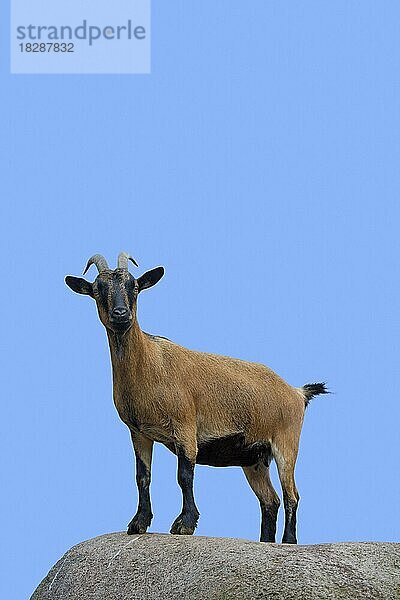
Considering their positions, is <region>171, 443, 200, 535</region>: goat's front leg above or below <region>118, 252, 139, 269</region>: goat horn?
below

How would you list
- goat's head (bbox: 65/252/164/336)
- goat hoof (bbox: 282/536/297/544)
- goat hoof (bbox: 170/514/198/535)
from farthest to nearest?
goat hoof (bbox: 282/536/297/544), goat hoof (bbox: 170/514/198/535), goat's head (bbox: 65/252/164/336)

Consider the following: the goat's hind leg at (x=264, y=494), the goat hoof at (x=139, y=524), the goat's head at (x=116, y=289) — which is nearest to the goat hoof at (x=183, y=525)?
the goat hoof at (x=139, y=524)

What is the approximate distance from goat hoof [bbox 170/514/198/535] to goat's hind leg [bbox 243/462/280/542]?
1.37 metres

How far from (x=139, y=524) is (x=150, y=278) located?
2.16m

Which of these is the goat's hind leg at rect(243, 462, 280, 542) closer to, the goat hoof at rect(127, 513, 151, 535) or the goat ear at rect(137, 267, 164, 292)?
the goat hoof at rect(127, 513, 151, 535)

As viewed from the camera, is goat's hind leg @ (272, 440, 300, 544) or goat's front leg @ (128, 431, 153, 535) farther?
goat's hind leg @ (272, 440, 300, 544)

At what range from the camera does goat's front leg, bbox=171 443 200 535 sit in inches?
489

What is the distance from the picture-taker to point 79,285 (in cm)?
1260

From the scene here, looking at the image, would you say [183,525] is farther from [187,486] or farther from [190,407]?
[190,407]

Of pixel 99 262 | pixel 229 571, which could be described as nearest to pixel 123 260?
pixel 99 262

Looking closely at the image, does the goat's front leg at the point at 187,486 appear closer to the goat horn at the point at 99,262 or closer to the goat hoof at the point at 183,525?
the goat hoof at the point at 183,525

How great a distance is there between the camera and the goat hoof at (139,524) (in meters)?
12.7

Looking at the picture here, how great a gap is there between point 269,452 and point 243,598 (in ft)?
8.38

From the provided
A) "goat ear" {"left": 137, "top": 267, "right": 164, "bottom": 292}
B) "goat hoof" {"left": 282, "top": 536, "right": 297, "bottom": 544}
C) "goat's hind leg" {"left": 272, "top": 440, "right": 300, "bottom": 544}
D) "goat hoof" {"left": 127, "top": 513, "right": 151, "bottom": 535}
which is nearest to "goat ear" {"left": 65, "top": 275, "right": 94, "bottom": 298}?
"goat ear" {"left": 137, "top": 267, "right": 164, "bottom": 292}
